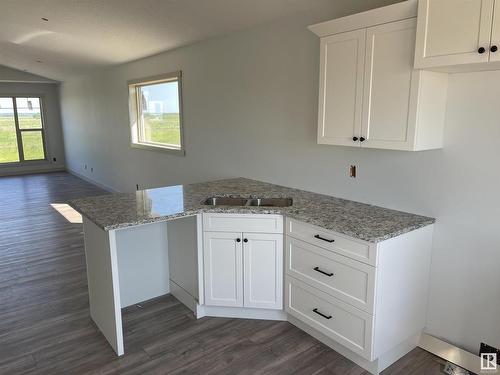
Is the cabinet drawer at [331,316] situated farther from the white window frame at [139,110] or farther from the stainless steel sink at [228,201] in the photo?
the white window frame at [139,110]

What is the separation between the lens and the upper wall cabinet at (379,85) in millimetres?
2117

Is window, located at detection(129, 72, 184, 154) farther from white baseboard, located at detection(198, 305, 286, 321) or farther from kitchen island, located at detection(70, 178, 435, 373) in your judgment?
white baseboard, located at detection(198, 305, 286, 321)

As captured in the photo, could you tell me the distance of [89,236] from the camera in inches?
106

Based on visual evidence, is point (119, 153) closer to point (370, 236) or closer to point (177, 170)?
point (177, 170)

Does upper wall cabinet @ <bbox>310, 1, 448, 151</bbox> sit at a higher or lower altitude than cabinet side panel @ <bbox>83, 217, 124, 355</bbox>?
higher

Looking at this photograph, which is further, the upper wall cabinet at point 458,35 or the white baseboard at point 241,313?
the white baseboard at point 241,313

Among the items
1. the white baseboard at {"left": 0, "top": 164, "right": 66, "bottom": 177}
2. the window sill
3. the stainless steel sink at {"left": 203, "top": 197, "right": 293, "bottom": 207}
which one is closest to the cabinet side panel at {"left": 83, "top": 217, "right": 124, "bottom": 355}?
the stainless steel sink at {"left": 203, "top": 197, "right": 293, "bottom": 207}

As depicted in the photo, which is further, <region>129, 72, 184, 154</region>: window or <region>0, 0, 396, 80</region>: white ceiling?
<region>129, 72, 184, 154</region>: window

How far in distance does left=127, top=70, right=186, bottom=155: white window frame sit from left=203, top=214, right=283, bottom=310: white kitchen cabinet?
241 centimetres

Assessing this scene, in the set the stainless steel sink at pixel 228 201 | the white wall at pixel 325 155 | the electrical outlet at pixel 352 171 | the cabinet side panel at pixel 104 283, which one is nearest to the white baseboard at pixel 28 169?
the white wall at pixel 325 155

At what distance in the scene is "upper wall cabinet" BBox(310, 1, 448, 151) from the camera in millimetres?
2117

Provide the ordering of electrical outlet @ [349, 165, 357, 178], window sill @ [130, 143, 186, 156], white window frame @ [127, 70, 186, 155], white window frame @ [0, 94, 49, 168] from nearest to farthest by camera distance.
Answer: electrical outlet @ [349, 165, 357, 178]
white window frame @ [127, 70, 186, 155]
window sill @ [130, 143, 186, 156]
white window frame @ [0, 94, 49, 168]

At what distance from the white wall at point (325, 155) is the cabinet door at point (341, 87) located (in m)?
0.33

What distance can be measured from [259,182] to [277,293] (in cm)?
122
